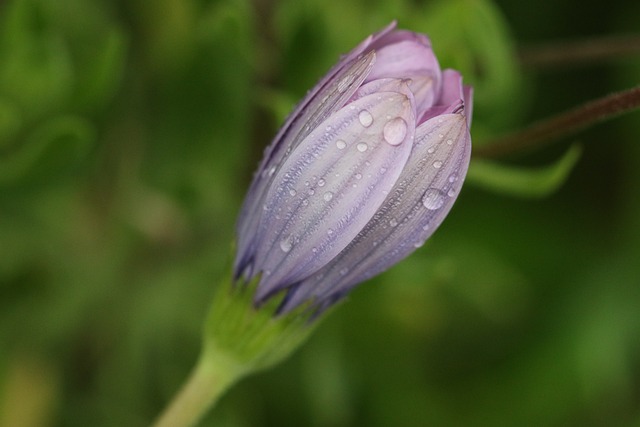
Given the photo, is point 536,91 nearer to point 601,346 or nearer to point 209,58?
point 601,346

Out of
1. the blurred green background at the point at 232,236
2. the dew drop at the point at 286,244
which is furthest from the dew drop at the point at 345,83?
the blurred green background at the point at 232,236

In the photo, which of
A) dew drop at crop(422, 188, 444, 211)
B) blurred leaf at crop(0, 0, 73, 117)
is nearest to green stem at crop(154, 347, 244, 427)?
dew drop at crop(422, 188, 444, 211)

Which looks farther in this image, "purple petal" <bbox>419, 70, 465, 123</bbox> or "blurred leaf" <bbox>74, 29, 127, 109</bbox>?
"blurred leaf" <bbox>74, 29, 127, 109</bbox>

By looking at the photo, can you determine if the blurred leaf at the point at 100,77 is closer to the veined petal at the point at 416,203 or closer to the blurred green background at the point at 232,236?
the blurred green background at the point at 232,236

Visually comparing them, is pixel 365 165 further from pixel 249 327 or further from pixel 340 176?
pixel 249 327

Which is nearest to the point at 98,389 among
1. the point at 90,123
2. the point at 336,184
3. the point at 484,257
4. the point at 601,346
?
the point at 90,123

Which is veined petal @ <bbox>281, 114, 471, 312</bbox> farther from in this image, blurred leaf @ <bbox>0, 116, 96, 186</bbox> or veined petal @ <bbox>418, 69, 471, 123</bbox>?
blurred leaf @ <bbox>0, 116, 96, 186</bbox>

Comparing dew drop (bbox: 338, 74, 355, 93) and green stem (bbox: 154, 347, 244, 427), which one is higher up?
dew drop (bbox: 338, 74, 355, 93)

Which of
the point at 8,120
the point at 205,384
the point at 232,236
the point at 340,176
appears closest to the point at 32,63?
the point at 8,120
